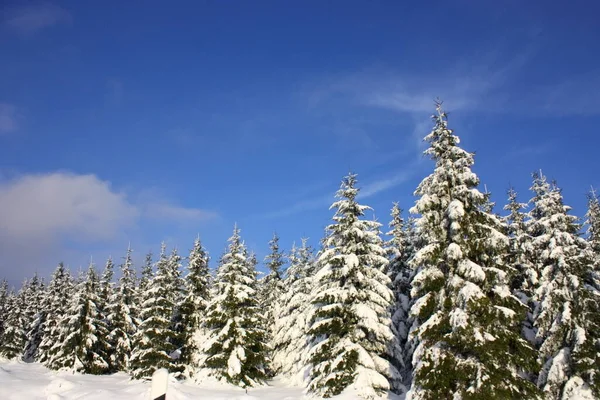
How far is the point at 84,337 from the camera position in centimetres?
4588

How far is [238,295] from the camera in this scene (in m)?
34.9

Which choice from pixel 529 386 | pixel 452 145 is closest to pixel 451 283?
pixel 529 386

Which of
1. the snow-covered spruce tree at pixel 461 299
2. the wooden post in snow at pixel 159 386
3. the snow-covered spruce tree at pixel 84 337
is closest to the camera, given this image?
the wooden post in snow at pixel 159 386

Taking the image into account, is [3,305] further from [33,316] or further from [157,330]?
[157,330]

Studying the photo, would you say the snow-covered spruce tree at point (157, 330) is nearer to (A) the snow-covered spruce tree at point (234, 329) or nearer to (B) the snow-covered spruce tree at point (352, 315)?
(A) the snow-covered spruce tree at point (234, 329)

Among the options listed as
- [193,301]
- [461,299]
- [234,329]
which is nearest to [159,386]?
[461,299]

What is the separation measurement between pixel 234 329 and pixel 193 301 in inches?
404

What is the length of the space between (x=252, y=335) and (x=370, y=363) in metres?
13.5

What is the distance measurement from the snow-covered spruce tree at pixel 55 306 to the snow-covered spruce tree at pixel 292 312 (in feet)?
84.9

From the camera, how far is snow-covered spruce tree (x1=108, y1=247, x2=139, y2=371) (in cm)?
5053

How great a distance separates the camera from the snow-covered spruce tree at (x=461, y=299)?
19.0 m

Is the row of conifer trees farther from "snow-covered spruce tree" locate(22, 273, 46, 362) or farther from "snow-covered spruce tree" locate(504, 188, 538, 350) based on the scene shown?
"snow-covered spruce tree" locate(22, 273, 46, 362)

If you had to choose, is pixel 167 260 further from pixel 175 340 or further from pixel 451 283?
pixel 451 283

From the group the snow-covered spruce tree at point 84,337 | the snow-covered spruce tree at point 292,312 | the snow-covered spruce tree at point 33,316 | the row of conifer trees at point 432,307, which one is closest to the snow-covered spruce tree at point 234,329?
the row of conifer trees at point 432,307
